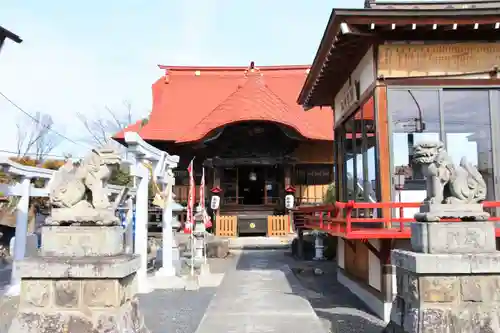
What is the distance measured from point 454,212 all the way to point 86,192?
4135 millimetres

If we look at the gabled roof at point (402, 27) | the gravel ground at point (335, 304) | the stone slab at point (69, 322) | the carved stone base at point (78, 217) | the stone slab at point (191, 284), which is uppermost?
the gabled roof at point (402, 27)

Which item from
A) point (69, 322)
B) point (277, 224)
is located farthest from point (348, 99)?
point (277, 224)

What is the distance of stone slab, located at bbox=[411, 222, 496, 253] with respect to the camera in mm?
4816

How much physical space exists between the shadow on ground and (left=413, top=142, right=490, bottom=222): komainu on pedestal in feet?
9.96

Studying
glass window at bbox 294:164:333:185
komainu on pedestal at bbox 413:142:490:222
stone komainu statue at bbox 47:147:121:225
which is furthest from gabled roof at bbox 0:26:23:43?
glass window at bbox 294:164:333:185

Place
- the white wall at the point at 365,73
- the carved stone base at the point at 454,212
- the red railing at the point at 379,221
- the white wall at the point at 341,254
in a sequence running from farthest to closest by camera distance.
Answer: the white wall at the point at 341,254, the white wall at the point at 365,73, the red railing at the point at 379,221, the carved stone base at the point at 454,212

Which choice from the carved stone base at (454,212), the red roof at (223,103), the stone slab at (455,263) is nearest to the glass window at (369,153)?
the carved stone base at (454,212)

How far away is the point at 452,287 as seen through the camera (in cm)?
470

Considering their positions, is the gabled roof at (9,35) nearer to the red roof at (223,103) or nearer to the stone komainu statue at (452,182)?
the red roof at (223,103)

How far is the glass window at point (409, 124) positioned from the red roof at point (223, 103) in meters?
12.4

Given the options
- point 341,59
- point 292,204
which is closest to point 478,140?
point 341,59

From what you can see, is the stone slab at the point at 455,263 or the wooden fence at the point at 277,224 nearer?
the stone slab at the point at 455,263

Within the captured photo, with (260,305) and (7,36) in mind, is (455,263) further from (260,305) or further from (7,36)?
(7,36)

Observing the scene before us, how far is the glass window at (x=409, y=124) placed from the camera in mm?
8195
